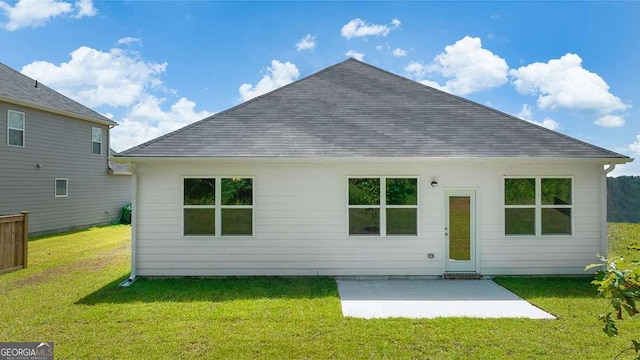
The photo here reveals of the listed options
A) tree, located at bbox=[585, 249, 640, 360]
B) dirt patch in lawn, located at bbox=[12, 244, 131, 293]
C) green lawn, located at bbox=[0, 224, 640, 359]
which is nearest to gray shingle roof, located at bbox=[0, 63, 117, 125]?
dirt patch in lawn, located at bbox=[12, 244, 131, 293]

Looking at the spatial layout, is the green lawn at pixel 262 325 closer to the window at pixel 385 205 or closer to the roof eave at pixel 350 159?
the window at pixel 385 205

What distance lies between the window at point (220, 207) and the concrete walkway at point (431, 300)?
275cm

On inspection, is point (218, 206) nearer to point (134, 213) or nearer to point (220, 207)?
point (220, 207)

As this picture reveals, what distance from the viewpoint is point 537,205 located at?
26.5 ft

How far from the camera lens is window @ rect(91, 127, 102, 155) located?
56.6 ft

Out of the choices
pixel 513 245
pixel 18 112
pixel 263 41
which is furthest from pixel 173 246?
pixel 18 112

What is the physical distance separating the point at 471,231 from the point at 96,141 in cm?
1827

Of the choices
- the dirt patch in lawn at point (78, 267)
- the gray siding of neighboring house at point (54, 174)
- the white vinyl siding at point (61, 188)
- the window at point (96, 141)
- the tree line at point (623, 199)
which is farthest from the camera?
the window at point (96, 141)

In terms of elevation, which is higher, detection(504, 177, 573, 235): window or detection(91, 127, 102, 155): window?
detection(91, 127, 102, 155): window

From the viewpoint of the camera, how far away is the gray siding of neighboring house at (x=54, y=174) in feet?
43.7

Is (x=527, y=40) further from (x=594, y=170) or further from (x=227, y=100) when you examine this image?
(x=227, y=100)

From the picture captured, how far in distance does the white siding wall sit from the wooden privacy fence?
13.0 feet

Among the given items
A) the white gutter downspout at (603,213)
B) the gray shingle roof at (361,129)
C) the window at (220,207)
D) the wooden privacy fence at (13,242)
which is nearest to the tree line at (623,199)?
the white gutter downspout at (603,213)

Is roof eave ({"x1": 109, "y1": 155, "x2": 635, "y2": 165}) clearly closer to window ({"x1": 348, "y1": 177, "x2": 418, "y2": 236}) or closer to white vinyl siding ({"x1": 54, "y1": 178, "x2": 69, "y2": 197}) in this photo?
window ({"x1": 348, "y1": 177, "x2": 418, "y2": 236})
